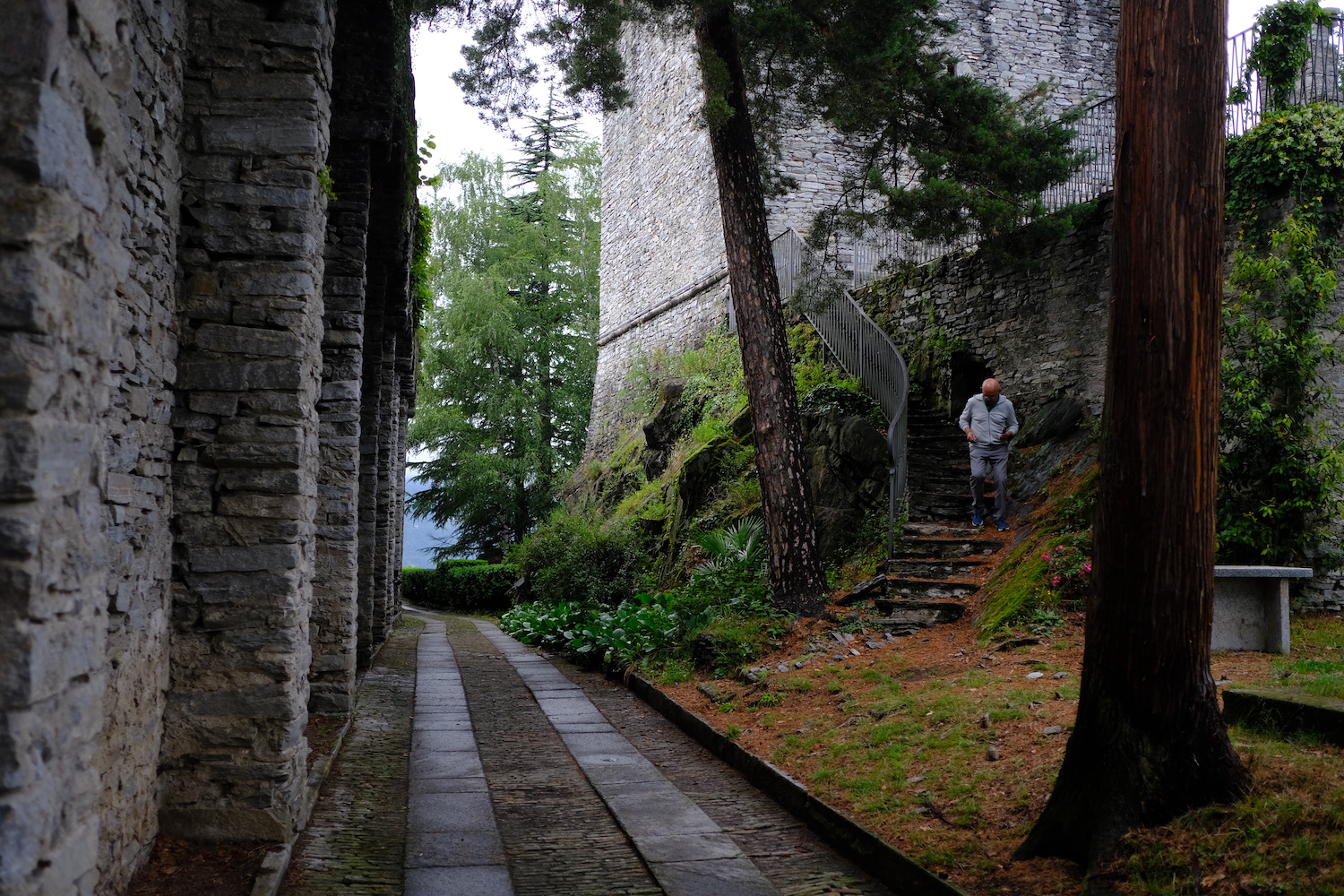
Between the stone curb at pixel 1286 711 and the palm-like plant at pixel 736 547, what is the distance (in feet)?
21.0

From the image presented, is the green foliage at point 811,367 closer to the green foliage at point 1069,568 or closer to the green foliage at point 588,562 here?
the green foliage at point 588,562

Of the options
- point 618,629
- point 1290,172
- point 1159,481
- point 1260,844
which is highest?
point 1290,172

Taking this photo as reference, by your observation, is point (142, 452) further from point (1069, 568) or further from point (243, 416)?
point (1069, 568)

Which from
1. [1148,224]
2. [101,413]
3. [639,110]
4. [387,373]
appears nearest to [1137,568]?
[1148,224]

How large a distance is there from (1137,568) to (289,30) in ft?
15.0

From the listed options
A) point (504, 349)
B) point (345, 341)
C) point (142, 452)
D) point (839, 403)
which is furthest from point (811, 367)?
point (504, 349)

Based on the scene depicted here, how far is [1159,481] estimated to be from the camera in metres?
3.90

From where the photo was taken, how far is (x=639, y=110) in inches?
963

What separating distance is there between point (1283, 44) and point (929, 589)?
661cm

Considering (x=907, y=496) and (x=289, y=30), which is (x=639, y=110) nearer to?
(x=907, y=496)

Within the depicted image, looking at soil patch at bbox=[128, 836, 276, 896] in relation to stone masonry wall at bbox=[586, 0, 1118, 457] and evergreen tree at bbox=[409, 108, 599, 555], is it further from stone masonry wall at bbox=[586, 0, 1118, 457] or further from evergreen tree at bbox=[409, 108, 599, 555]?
evergreen tree at bbox=[409, 108, 599, 555]

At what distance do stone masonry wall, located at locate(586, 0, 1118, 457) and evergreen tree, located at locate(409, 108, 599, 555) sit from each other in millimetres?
3297

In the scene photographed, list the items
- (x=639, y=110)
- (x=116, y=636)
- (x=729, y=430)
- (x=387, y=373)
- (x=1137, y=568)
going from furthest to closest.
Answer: (x=639, y=110) < (x=729, y=430) < (x=387, y=373) < (x=1137, y=568) < (x=116, y=636)

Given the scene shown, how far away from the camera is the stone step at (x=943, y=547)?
10.5m
